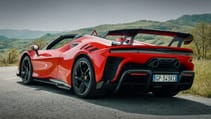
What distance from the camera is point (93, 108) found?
4527mm

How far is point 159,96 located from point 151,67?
1.40 meters

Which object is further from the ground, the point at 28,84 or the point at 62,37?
the point at 62,37

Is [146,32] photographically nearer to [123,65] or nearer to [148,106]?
[123,65]

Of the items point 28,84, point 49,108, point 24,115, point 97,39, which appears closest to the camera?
point 24,115

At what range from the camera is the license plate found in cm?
510

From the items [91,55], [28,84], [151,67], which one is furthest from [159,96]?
[28,84]

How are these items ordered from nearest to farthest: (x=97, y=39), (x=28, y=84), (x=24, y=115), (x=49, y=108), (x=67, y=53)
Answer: (x=24, y=115) < (x=49, y=108) < (x=97, y=39) < (x=67, y=53) < (x=28, y=84)

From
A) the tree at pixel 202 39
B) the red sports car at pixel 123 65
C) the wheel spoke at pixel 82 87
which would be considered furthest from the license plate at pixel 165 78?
the tree at pixel 202 39

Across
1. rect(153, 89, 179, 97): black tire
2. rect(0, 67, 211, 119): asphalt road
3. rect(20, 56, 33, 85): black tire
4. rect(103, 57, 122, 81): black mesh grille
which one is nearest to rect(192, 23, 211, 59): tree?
rect(20, 56, 33, 85): black tire

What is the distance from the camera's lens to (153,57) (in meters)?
5.08

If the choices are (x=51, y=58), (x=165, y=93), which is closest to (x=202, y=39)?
(x=165, y=93)

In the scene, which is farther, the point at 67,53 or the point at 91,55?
the point at 67,53

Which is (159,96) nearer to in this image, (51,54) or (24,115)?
(51,54)

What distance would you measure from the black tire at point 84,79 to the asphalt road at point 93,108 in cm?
13
